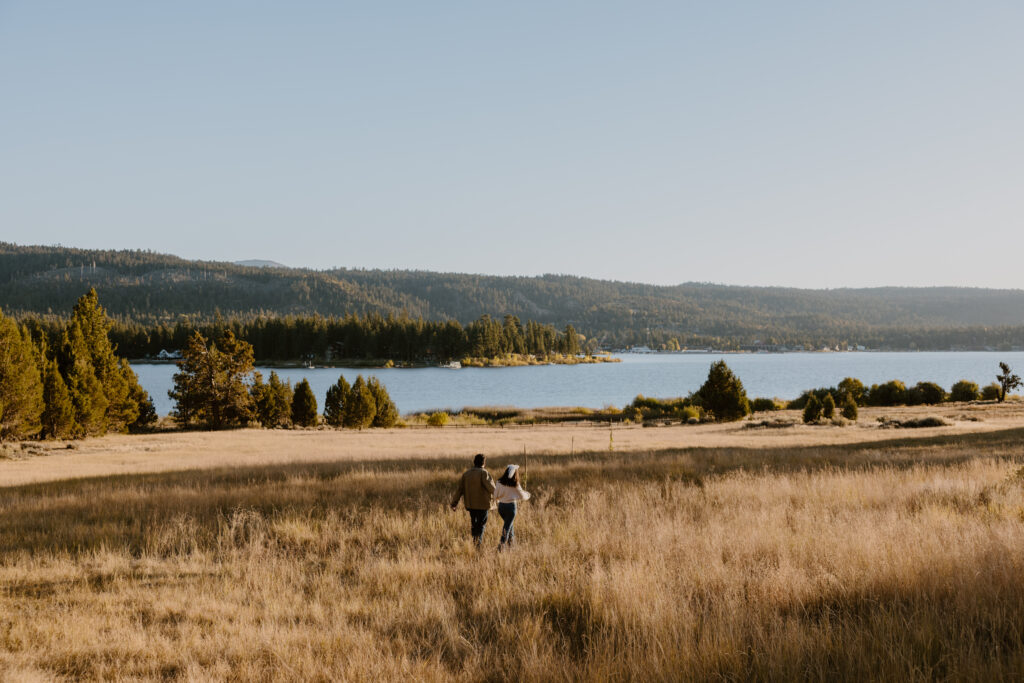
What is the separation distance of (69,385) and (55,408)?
346cm

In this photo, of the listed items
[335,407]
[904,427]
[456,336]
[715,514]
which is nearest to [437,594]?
[715,514]

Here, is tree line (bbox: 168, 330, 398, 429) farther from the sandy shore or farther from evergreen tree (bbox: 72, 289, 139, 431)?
the sandy shore

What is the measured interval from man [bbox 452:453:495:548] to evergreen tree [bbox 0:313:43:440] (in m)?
36.9

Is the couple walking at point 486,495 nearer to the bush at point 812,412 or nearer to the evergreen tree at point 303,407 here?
the bush at point 812,412

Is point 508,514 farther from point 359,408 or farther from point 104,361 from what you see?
point 359,408

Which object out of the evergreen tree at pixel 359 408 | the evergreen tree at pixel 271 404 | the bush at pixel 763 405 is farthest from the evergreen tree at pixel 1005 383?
the evergreen tree at pixel 271 404

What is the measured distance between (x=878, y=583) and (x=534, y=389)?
108 meters

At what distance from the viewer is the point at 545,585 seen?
7.07 m

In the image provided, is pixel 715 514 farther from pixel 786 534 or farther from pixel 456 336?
pixel 456 336

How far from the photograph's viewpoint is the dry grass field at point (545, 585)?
4.99 meters

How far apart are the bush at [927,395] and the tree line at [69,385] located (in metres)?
73.4

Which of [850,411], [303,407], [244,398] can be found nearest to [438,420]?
[303,407]

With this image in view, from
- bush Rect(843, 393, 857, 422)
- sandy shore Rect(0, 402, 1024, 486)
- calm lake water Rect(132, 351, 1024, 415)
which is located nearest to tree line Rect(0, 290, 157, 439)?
sandy shore Rect(0, 402, 1024, 486)

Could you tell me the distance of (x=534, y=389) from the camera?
375ft
